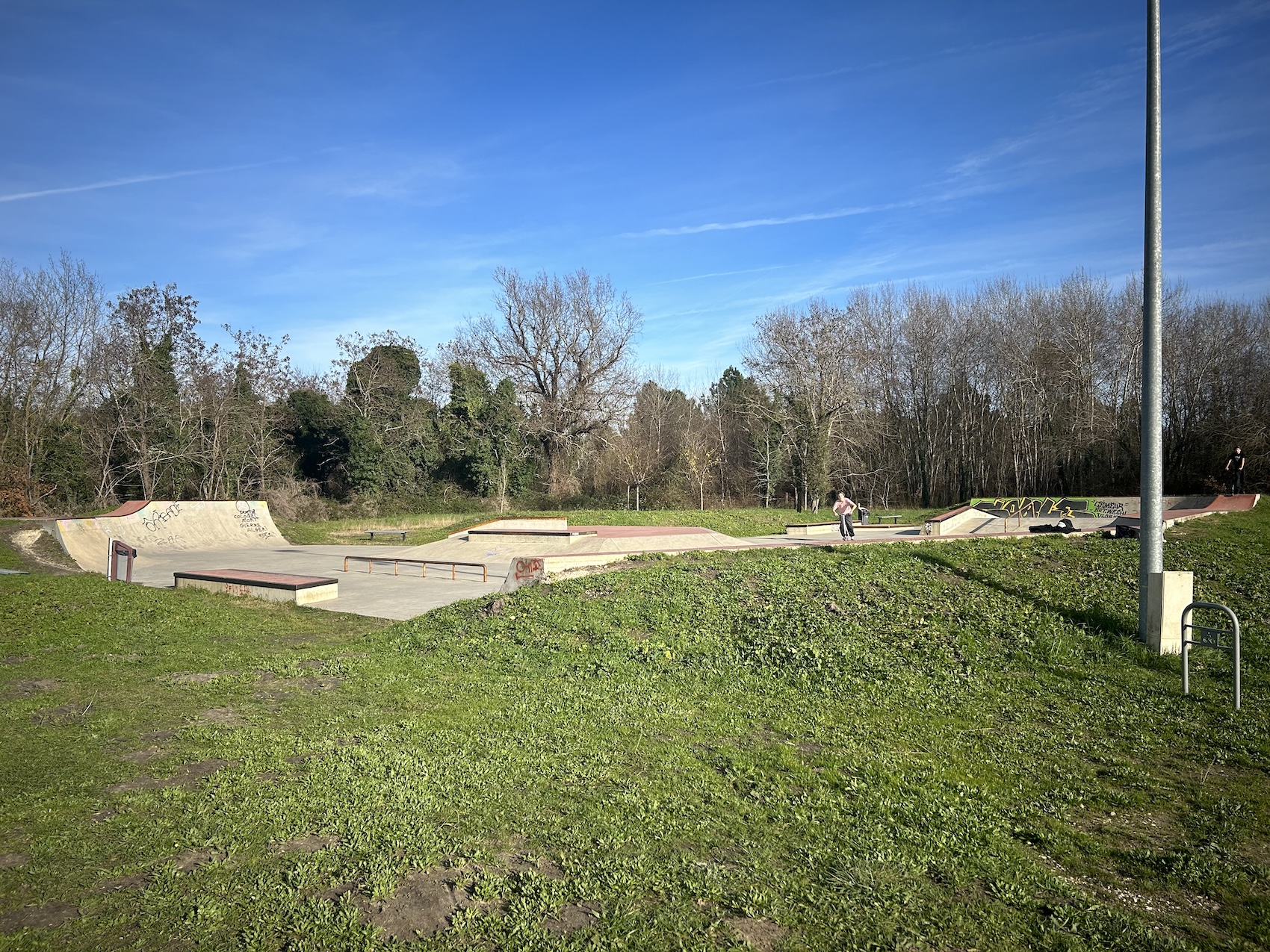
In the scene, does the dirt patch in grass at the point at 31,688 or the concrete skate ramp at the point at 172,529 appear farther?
the concrete skate ramp at the point at 172,529

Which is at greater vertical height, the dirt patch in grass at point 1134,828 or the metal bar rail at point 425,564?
the dirt patch in grass at point 1134,828

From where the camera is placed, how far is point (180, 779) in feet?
15.3

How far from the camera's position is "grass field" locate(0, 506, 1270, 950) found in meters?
3.21

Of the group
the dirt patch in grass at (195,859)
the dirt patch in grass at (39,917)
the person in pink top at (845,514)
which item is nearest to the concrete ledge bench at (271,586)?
the dirt patch in grass at (195,859)

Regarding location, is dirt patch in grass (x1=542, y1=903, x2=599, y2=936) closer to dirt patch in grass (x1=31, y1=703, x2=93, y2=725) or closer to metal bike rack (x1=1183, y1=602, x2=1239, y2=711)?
dirt patch in grass (x1=31, y1=703, x2=93, y2=725)

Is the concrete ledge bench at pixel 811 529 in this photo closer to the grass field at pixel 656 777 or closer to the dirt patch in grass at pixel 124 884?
the grass field at pixel 656 777

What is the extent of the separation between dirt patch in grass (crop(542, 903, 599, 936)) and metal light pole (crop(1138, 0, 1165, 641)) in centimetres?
741

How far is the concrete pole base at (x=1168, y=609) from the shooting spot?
308 inches

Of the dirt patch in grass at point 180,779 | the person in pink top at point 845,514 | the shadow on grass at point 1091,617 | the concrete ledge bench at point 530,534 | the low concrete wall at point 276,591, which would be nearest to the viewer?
the dirt patch in grass at point 180,779

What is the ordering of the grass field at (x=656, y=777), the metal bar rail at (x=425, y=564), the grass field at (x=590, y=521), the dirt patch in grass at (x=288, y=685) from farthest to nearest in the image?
the grass field at (x=590, y=521), the metal bar rail at (x=425, y=564), the dirt patch in grass at (x=288, y=685), the grass field at (x=656, y=777)

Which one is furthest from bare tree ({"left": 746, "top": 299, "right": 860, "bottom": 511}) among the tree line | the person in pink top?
the person in pink top

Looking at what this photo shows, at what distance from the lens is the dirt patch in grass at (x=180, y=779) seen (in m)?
4.50

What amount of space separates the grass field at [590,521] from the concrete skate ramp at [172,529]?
4.23ft

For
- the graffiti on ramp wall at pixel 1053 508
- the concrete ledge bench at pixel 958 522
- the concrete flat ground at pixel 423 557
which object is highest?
the graffiti on ramp wall at pixel 1053 508
